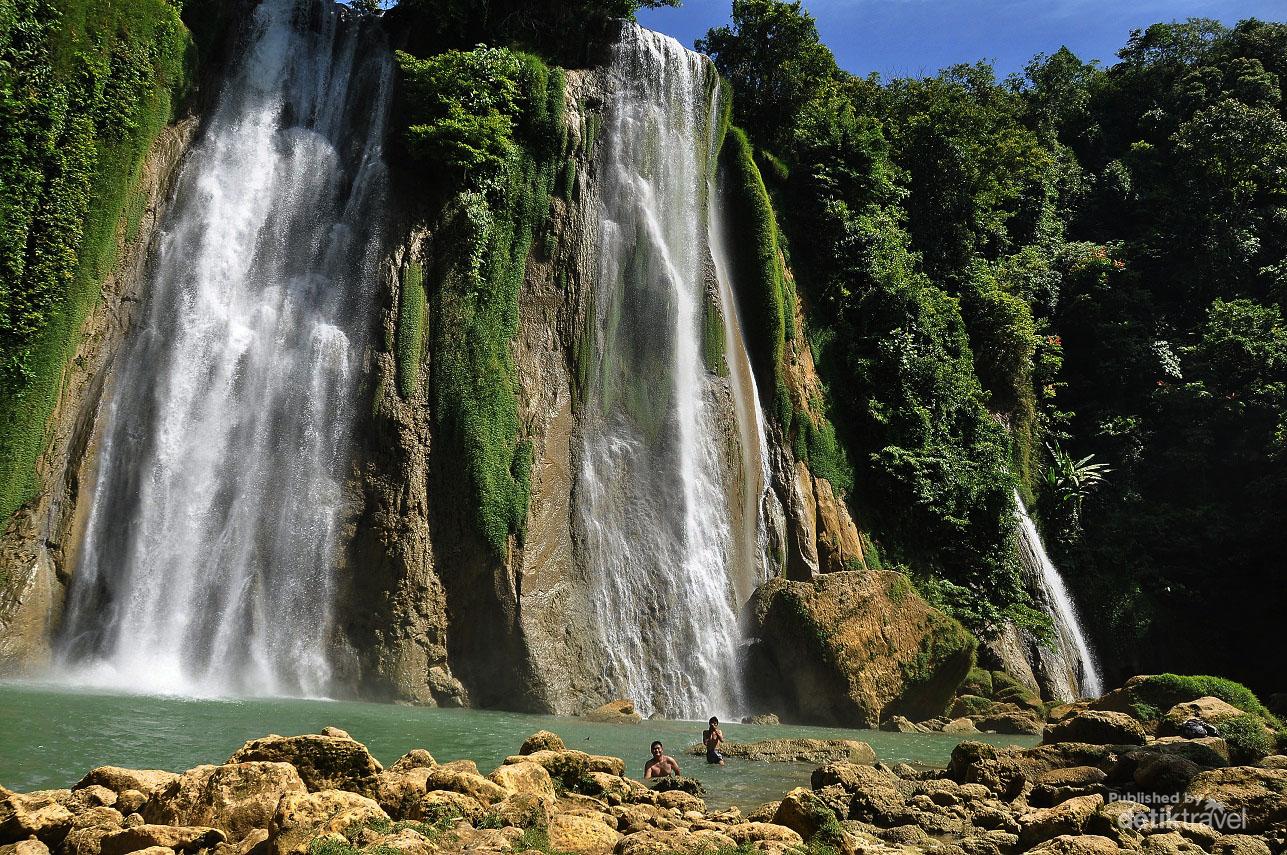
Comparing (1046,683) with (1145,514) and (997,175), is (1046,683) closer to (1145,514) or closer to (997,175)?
(1145,514)

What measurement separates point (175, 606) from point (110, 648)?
1137 mm

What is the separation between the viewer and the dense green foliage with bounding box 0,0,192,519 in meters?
16.3

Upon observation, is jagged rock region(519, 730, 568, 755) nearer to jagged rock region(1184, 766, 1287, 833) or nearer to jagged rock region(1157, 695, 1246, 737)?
jagged rock region(1184, 766, 1287, 833)

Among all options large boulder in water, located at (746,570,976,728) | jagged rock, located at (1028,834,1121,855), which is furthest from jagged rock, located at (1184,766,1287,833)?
large boulder in water, located at (746,570,976,728)

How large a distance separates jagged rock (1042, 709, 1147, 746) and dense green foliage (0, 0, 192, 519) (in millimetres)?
16098

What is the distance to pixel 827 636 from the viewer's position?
19.0 meters

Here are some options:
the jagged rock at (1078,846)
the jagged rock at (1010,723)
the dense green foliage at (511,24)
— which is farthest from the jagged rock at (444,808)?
the dense green foliage at (511,24)

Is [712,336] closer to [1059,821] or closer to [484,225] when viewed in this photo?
[484,225]

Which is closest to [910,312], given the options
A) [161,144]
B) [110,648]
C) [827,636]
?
[827,636]

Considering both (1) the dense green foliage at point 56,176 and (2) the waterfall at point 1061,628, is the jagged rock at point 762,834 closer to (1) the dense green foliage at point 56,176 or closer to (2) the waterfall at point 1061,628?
(1) the dense green foliage at point 56,176

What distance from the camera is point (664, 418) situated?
73.0 ft

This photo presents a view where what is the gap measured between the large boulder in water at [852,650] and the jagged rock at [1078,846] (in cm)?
1169

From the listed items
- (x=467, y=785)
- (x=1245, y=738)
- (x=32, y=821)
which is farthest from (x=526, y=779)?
(x=1245, y=738)

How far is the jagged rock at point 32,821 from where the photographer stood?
641 cm
